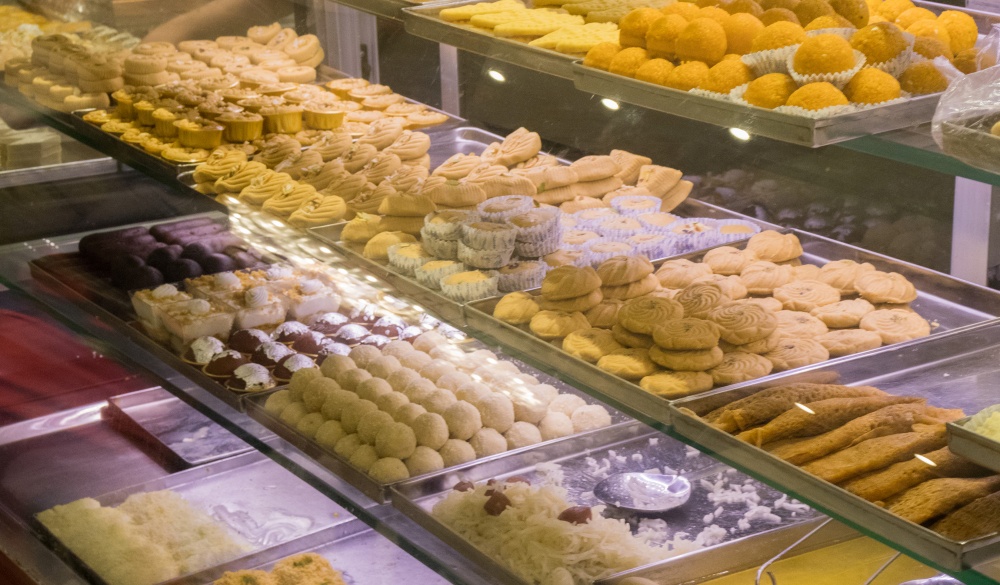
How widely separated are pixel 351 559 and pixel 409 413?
54 cm

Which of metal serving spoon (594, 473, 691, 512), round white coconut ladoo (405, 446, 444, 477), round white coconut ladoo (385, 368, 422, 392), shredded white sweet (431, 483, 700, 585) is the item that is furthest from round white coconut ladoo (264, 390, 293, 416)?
metal serving spoon (594, 473, 691, 512)

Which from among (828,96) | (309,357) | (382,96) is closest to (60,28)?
(382,96)

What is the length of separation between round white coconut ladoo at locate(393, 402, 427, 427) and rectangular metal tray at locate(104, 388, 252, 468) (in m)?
0.87

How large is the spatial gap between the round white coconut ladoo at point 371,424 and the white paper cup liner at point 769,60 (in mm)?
1007

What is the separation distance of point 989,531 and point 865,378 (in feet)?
→ 1.29

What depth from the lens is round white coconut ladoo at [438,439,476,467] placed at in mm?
2074

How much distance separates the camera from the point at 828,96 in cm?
143

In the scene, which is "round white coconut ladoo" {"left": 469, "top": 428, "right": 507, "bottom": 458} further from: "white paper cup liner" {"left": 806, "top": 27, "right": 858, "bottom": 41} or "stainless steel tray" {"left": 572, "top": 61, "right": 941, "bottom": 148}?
"white paper cup liner" {"left": 806, "top": 27, "right": 858, "bottom": 41}

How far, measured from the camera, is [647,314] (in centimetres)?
163

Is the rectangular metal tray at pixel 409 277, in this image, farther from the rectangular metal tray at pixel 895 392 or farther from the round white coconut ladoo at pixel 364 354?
the rectangular metal tray at pixel 895 392

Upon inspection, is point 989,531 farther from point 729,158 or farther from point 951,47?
point 729,158

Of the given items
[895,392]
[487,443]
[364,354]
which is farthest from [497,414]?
[895,392]

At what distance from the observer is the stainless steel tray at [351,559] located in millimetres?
2469

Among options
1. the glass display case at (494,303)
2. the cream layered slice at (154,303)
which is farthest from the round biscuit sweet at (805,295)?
the cream layered slice at (154,303)
